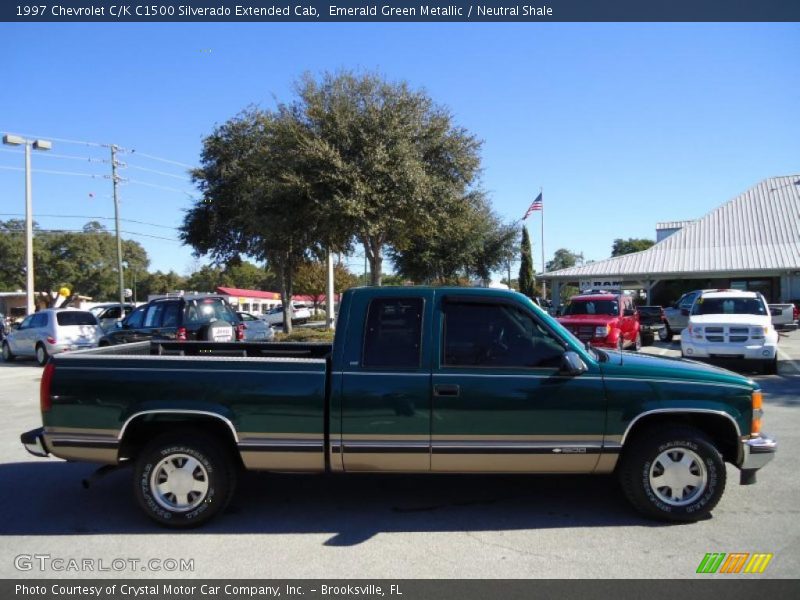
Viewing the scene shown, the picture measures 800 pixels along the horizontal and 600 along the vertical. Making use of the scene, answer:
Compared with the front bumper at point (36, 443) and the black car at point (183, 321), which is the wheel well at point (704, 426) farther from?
the black car at point (183, 321)

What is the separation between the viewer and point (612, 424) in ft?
15.4

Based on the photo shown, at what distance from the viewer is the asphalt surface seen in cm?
414

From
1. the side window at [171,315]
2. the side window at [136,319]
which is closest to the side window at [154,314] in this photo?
the side window at [171,315]

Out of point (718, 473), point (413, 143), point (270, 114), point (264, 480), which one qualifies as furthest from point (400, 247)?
point (718, 473)

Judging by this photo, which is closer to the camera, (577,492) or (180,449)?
(180,449)

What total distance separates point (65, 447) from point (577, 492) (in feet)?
14.5

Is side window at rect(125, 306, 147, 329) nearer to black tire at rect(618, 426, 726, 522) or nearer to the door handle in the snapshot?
the door handle

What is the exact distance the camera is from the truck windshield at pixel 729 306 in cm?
1455

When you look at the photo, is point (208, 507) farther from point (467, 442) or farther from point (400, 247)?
point (400, 247)

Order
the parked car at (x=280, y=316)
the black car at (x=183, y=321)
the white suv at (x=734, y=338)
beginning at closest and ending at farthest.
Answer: the white suv at (x=734, y=338) → the black car at (x=183, y=321) → the parked car at (x=280, y=316)

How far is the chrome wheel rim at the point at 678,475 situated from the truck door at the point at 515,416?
519mm

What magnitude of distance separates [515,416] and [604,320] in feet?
35.3

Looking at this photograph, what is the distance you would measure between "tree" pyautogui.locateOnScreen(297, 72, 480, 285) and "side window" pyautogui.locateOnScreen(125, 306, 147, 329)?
19.9 feet

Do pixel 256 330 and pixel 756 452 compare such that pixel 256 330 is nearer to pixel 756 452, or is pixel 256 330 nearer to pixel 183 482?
pixel 183 482
